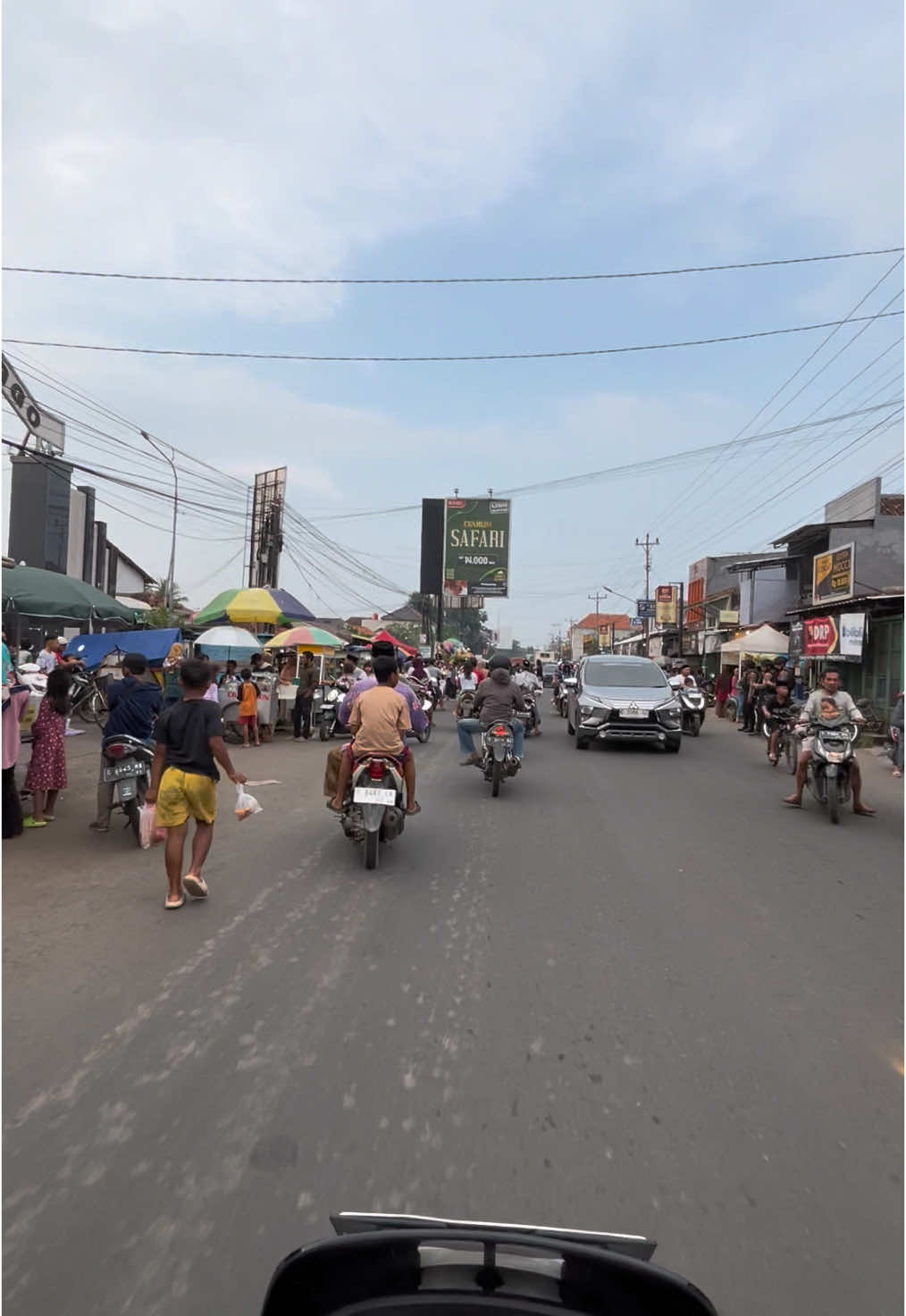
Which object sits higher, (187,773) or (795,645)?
(795,645)

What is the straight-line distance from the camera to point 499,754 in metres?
10.0

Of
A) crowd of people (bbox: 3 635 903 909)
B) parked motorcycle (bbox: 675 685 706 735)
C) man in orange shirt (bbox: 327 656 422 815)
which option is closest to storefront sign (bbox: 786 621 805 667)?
parked motorcycle (bbox: 675 685 706 735)

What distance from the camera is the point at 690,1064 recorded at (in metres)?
3.47

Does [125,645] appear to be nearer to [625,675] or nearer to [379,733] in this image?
[625,675]

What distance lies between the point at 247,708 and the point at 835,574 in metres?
19.1

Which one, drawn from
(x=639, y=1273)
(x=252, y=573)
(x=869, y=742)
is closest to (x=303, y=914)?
(x=639, y=1273)

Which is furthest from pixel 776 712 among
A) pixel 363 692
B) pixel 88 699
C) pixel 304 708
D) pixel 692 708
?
pixel 88 699

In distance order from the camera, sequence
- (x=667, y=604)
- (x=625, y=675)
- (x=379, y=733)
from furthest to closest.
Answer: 1. (x=667, y=604)
2. (x=625, y=675)
3. (x=379, y=733)

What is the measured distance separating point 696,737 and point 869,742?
12.7 ft

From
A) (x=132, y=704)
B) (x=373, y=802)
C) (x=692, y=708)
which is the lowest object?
(x=373, y=802)

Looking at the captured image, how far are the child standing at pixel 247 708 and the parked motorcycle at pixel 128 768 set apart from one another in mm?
7509

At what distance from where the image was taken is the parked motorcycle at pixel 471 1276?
52.6 inches

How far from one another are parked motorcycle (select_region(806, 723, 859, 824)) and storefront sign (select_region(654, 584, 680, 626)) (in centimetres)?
4649

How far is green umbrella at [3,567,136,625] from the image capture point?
42.0 ft
